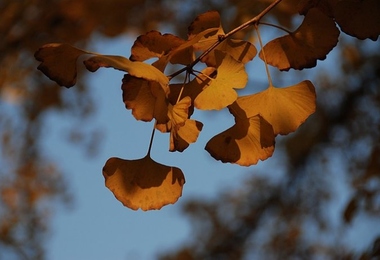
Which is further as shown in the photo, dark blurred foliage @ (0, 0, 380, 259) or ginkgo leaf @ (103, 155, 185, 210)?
dark blurred foliage @ (0, 0, 380, 259)

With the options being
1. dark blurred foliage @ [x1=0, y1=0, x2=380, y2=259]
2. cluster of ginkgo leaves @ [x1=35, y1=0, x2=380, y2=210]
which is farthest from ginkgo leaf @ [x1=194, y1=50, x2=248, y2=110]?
dark blurred foliage @ [x1=0, y1=0, x2=380, y2=259]

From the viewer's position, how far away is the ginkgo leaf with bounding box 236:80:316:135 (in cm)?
48

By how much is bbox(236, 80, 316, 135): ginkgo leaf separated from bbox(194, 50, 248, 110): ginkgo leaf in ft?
0.10

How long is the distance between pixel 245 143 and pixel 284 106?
4cm

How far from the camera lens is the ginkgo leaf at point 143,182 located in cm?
48

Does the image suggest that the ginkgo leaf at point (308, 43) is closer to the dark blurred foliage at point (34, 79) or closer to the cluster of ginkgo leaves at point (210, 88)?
the cluster of ginkgo leaves at point (210, 88)

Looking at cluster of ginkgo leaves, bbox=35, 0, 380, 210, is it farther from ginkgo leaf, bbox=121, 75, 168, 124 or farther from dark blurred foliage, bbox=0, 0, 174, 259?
dark blurred foliage, bbox=0, 0, 174, 259

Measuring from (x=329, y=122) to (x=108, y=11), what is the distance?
0.72m

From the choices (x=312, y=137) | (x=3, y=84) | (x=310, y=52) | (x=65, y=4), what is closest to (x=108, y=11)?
(x=65, y=4)

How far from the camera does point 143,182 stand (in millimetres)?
493

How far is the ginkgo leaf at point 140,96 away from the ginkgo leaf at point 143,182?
5cm

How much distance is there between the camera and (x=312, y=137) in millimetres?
1914

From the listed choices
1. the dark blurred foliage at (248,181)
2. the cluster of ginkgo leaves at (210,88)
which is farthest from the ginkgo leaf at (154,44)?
A: the dark blurred foliage at (248,181)

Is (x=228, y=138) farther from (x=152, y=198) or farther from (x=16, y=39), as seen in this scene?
(x=16, y=39)
